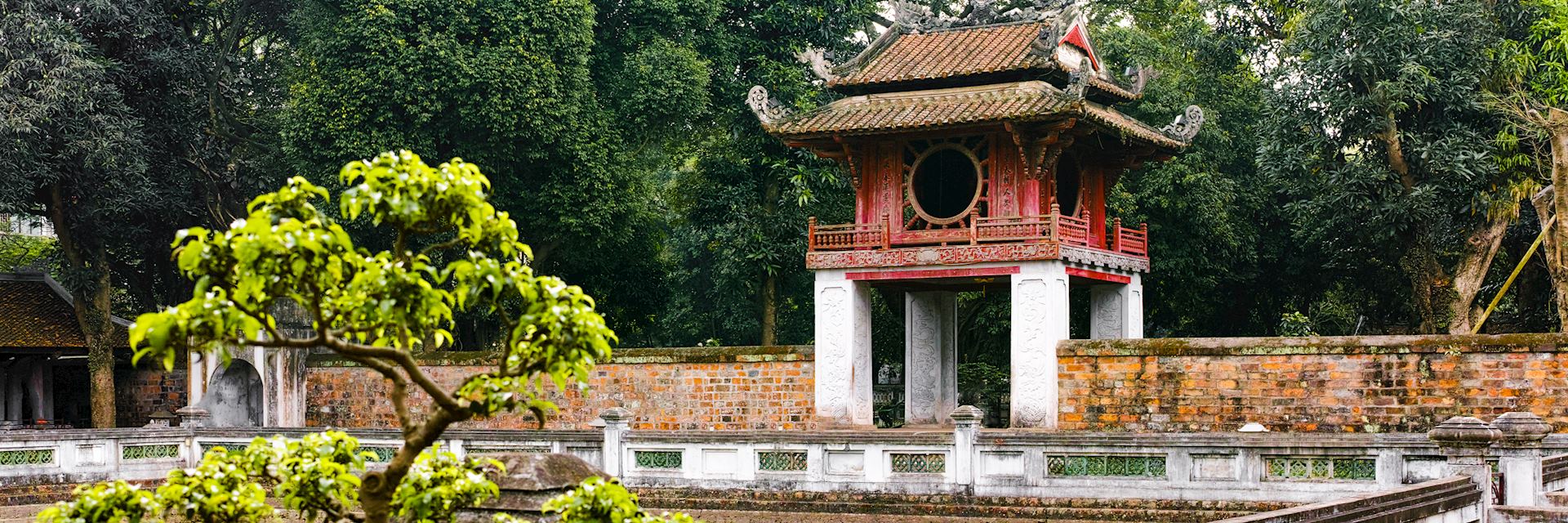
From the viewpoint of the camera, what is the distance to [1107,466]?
17500mm

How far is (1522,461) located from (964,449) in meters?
5.87

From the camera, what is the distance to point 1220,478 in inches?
664

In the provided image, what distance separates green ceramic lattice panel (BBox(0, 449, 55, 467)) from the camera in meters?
20.1

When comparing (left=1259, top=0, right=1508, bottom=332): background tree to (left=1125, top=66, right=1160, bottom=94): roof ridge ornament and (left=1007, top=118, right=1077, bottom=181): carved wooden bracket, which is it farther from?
(left=1007, top=118, right=1077, bottom=181): carved wooden bracket

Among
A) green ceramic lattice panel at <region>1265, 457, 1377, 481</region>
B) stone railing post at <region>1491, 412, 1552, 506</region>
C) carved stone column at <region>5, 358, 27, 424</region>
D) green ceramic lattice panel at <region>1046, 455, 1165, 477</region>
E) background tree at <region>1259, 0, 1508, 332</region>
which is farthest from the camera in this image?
carved stone column at <region>5, 358, 27, 424</region>

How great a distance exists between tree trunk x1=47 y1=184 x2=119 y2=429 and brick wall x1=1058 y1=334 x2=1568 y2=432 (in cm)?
1580

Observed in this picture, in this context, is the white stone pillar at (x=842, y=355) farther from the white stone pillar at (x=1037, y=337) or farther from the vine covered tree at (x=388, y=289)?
the vine covered tree at (x=388, y=289)

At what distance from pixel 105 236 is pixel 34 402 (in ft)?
10.0

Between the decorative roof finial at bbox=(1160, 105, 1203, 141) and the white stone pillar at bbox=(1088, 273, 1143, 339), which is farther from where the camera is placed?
the decorative roof finial at bbox=(1160, 105, 1203, 141)

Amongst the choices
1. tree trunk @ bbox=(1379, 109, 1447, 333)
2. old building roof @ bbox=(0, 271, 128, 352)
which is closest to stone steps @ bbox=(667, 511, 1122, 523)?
Answer: tree trunk @ bbox=(1379, 109, 1447, 333)

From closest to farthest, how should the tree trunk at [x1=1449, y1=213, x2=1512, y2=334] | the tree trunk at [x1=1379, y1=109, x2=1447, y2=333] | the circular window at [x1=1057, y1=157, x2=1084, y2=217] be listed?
the circular window at [x1=1057, y1=157, x2=1084, y2=217] → the tree trunk at [x1=1449, y1=213, x2=1512, y2=334] → the tree trunk at [x1=1379, y1=109, x2=1447, y2=333]

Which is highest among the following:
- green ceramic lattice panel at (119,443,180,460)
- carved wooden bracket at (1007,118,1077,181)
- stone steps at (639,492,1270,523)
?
carved wooden bracket at (1007,118,1077,181)

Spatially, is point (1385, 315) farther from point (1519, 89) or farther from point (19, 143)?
point (19, 143)

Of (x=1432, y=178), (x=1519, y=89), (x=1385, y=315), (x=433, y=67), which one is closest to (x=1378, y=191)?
(x=1432, y=178)
